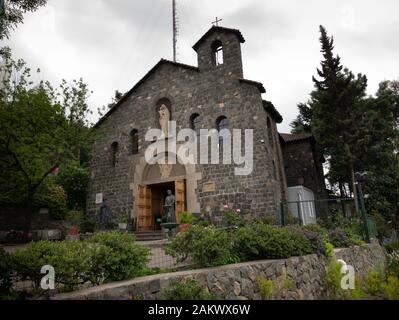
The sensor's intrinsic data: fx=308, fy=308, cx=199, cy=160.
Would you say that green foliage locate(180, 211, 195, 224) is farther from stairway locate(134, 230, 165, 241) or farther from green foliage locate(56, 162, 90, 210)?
green foliage locate(56, 162, 90, 210)

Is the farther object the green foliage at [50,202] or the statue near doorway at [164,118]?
the statue near doorway at [164,118]

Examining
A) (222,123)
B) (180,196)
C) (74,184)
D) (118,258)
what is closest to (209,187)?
(180,196)

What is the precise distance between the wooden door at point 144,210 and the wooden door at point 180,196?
2.17 metres

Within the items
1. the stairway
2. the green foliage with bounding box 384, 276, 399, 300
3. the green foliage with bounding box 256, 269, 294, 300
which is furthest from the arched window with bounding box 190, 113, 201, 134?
the green foliage with bounding box 384, 276, 399, 300

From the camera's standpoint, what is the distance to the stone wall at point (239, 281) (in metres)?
4.34

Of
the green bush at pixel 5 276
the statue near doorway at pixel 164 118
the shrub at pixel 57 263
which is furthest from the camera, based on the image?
the statue near doorway at pixel 164 118

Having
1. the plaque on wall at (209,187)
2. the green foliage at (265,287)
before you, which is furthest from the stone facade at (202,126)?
the green foliage at (265,287)

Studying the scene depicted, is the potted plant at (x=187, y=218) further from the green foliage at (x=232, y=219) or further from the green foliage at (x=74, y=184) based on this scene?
the green foliage at (x=74, y=184)

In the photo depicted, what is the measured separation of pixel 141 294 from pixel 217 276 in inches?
60.0

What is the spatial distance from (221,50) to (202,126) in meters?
4.37

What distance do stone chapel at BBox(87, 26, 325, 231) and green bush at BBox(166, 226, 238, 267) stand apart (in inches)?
275

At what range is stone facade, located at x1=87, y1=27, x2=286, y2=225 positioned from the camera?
13711 millimetres

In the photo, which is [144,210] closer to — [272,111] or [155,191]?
[155,191]
